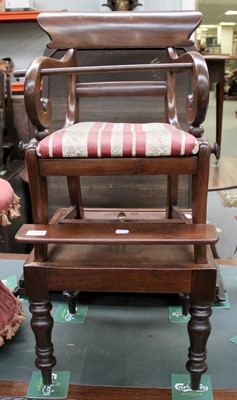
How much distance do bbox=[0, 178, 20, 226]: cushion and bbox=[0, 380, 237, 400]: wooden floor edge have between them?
0.37 metres

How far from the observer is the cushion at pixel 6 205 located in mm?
866

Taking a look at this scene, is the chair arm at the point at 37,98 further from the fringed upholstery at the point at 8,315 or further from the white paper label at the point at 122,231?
the fringed upholstery at the point at 8,315

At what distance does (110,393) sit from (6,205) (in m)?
0.46

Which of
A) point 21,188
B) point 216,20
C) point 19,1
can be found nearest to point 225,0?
point 216,20

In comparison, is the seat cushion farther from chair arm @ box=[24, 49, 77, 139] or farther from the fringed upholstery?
the fringed upholstery

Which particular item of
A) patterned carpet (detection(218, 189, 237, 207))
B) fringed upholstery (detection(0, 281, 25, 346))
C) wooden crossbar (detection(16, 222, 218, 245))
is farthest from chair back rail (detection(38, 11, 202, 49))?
patterned carpet (detection(218, 189, 237, 207))

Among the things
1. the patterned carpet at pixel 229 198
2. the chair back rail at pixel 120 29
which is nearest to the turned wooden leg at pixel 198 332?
the chair back rail at pixel 120 29

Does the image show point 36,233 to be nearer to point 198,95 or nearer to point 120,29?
point 198,95

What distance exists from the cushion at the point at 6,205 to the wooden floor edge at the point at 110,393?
0.37m

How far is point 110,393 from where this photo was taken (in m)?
0.86

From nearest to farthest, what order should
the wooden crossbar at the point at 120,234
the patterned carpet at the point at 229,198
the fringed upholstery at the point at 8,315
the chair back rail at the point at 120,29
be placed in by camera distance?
the wooden crossbar at the point at 120,234 → the fringed upholstery at the point at 8,315 → the chair back rail at the point at 120,29 → the patterned carpet at the point at 229,198

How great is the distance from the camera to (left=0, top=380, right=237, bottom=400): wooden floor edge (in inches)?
33.4

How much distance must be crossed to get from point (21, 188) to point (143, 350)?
1179 millimetres

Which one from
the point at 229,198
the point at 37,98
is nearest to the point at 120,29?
the point at 37,98
